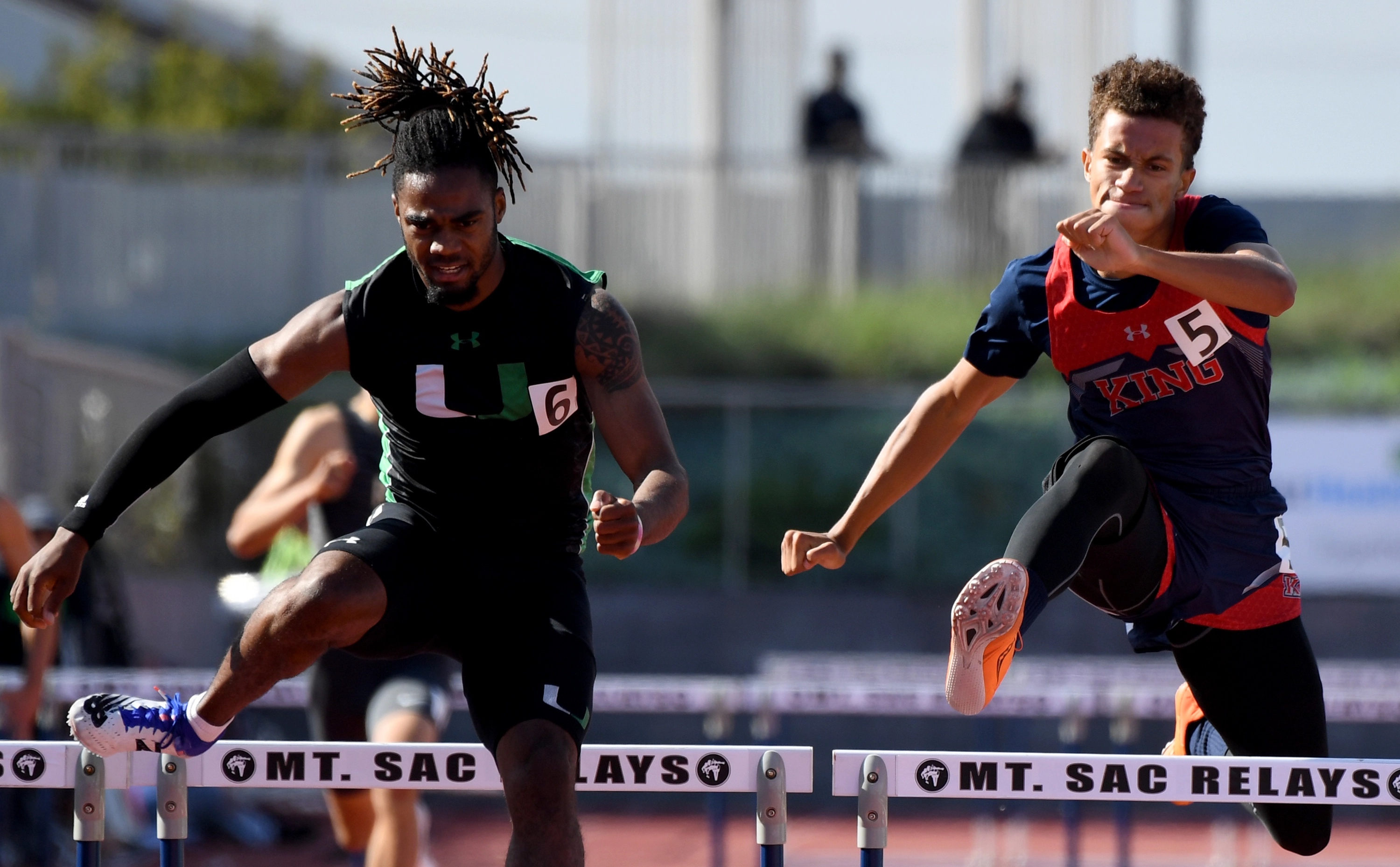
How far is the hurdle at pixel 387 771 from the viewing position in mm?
3352

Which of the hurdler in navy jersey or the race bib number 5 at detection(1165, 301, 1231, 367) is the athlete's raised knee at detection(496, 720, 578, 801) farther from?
the race bib number 5 at detection(1165, 301, 1231, 367)

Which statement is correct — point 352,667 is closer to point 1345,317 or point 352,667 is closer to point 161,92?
point 1345,317

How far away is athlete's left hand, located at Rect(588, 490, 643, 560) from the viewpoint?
2752 millimetres

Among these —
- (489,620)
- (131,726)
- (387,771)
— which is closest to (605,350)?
(489,620)

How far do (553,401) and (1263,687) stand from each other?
1686mm

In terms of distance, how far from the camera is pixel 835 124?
44.0ft

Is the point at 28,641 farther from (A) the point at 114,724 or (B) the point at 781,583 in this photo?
(B) the point at 781,583

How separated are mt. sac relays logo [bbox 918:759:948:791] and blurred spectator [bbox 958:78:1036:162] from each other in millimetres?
10758

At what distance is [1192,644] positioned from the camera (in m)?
3.54

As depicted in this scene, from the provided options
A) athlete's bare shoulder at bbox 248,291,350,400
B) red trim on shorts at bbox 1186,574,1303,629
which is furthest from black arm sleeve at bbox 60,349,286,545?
red trim on shorts at bbox 1186,574,1303,629

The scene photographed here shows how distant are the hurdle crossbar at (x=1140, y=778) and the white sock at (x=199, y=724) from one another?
1.28 m

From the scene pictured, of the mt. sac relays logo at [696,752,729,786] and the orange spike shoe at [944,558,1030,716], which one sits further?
the mt. sac relays logo at [696,752,729,786]

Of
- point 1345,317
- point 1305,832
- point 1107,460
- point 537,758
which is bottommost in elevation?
point 1305,832

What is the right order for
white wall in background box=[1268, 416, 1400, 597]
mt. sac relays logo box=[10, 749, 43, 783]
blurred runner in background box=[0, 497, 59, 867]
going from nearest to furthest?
mt. sac relays logo box=[10, 749, 43, 783] → blurred runner in background box=[0, 497, 59, 867] → white wall in background box=[1268, 416, 1400, 597]
